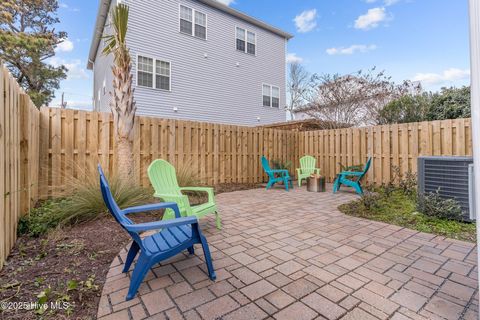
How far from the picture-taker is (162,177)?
3.40 metres

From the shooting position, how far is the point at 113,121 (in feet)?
18.2

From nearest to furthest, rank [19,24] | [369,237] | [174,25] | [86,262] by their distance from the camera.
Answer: [86,262]
[369,237]
[174,25]
[19,24]

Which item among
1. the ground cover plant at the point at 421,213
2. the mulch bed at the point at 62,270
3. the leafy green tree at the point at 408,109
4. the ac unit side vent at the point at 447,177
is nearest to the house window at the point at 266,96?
the leafy green tree at the point at 408,109

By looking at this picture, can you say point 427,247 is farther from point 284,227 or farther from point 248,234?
point 248,234

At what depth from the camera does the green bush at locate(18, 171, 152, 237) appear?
10.2 feet

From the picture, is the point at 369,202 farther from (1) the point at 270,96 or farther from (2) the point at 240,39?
(2) the point at 240,39

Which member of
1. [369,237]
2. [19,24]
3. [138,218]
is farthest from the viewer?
[19,24]

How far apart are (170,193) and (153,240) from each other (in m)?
1.17

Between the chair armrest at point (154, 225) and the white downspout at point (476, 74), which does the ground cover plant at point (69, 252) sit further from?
the white downspout at point (476, 74)

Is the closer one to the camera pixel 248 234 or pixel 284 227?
pixel 248 234

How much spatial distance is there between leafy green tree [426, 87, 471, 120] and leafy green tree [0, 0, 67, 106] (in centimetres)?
1590

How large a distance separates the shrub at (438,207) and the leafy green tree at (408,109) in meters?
6.09

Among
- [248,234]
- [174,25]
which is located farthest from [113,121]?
[174,25]

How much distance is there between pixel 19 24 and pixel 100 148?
13.3 m
